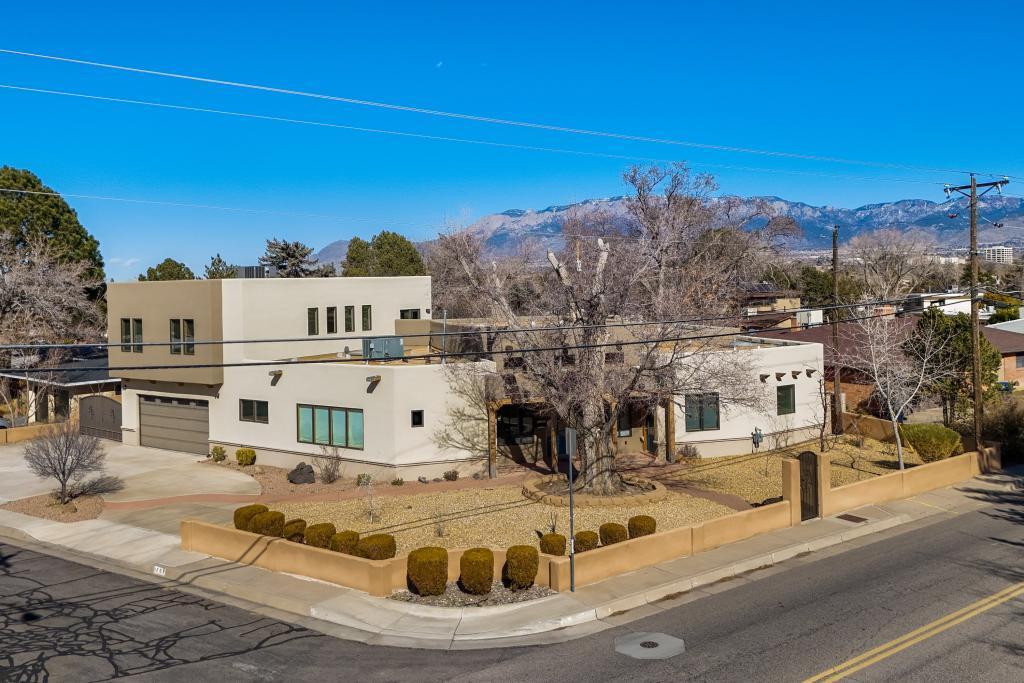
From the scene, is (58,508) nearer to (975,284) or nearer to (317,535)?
(317,535)

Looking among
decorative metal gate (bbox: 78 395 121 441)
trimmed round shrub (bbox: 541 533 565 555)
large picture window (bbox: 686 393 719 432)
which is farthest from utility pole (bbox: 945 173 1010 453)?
decorative metal gate (bbox: 78 395 121 441)

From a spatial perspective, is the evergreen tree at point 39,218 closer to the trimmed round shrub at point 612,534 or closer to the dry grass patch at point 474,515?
the dry grass patch at point 474,515

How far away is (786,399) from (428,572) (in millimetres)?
20273

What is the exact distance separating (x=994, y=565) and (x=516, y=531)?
1063 centimetres

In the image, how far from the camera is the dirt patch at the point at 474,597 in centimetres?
1609

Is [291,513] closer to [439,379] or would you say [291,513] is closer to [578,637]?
[439,379]

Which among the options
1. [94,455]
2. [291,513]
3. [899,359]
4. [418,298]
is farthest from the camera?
[418,298]

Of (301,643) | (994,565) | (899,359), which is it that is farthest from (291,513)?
(899,359)

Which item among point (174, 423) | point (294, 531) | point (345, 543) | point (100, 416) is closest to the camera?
point (345, 543)

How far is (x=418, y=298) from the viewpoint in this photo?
130 feet

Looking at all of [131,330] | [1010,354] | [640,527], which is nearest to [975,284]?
[640,527]

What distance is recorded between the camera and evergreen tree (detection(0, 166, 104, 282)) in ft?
174

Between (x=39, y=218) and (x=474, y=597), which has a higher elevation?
(x=39, y=218)

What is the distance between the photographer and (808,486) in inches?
887
